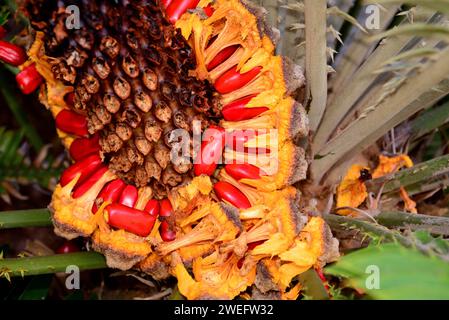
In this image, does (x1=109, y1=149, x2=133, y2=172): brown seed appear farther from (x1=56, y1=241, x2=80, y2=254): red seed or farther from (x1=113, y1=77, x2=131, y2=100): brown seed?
(x1=56, y1=241, x2=80, y2=254): red seed

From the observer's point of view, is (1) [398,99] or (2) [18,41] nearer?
(1) [398,99]

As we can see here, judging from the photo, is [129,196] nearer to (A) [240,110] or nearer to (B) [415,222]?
(A) [240,110]

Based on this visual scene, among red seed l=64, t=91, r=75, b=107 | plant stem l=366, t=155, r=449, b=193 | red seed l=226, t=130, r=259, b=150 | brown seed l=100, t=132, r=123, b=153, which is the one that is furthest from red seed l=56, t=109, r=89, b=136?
plant stem l=366, t=155, r=449, b=193

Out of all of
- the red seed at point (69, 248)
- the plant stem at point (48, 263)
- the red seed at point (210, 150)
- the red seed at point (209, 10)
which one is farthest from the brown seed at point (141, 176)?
the red seed at point (69, 248)

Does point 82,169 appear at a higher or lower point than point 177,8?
lower

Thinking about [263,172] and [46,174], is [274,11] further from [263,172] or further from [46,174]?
[46,174]

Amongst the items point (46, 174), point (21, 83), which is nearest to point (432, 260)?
point (21, 83)

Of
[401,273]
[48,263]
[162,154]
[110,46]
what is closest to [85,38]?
[110,46]
